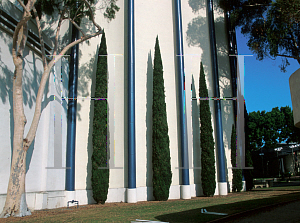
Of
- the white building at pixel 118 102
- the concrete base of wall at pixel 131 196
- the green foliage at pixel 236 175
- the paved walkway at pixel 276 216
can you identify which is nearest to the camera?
the paved walkway at pixel 276 216

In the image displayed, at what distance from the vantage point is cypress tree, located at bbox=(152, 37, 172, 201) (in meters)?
13.8

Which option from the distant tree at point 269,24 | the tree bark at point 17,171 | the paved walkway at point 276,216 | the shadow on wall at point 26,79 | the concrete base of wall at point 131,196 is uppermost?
the distant tree at point 269,24

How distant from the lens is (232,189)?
53.3ft

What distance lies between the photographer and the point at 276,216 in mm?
7352

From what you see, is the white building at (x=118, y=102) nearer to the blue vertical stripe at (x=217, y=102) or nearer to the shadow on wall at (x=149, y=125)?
the shadow on wall at (x=149, y=125)

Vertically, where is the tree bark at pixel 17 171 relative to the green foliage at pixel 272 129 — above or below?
below

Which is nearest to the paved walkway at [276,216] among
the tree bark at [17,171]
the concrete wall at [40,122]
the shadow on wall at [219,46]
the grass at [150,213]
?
the grass at [150,213]

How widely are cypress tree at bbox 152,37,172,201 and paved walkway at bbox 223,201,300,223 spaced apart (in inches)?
244

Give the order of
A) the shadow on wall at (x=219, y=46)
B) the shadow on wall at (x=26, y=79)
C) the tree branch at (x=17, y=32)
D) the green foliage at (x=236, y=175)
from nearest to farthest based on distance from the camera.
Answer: the tree branch at (x=17, y=32), the shadow on wall at (x=26, y=79), the green foliage at (x=236, y=175), the shadow on wall at (x=219, y=46)

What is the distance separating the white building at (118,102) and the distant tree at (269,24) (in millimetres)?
1666

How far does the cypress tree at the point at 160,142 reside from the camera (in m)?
13.8

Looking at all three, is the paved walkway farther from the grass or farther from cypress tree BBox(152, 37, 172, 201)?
cypress tree BBox(152, 37, 172, 201)

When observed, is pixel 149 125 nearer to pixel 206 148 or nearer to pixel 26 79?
pixel 206 148

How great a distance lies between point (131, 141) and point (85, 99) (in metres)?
3.52
